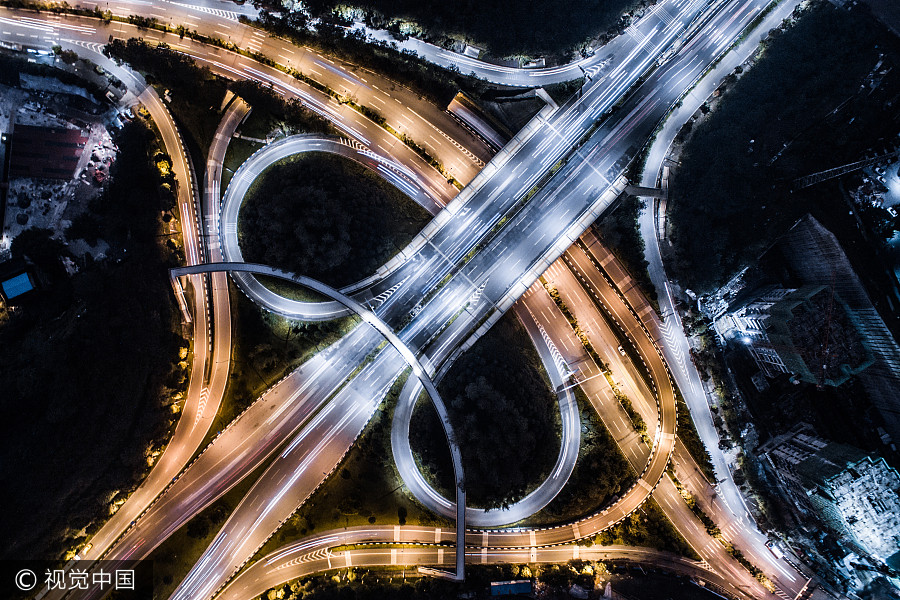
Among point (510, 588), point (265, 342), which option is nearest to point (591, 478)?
point (510, 588)

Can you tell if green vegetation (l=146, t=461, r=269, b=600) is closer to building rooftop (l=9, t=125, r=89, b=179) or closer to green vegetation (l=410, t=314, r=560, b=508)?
green vegetation (l=410, t=314, r=560, b=508)

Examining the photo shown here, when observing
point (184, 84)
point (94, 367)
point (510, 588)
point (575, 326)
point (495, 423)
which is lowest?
point (510, 588)

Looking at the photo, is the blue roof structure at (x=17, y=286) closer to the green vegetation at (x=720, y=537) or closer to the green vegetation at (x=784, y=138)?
the green vegetation at (x=784, y=138)

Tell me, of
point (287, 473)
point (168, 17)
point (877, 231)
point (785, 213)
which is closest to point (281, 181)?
point (168, 17)

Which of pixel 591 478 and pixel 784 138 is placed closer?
pixel 784 138

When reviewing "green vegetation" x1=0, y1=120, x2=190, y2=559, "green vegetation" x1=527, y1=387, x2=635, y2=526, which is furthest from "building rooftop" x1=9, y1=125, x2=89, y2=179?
"green vegetation" x1=527, y1=387, x2=635, y2=526

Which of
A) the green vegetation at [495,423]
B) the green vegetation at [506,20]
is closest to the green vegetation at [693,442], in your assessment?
the green vegetation at [495,423]

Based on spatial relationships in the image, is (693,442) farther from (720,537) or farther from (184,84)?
(184,84)
